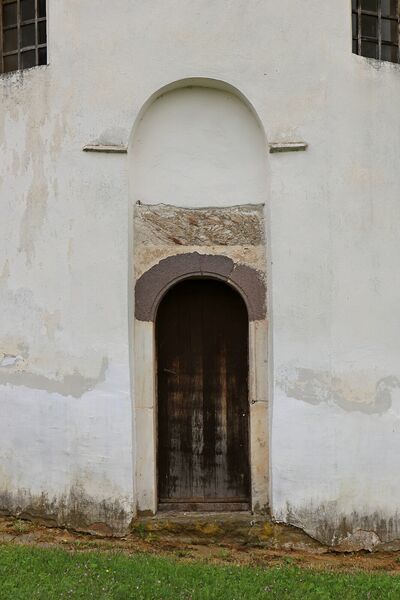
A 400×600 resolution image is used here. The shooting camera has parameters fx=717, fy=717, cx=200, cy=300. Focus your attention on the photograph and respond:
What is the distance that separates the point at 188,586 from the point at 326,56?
15.5ft

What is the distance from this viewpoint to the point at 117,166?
6781 millimetres

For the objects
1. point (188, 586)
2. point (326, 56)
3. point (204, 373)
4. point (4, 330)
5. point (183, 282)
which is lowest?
point (188, 586)

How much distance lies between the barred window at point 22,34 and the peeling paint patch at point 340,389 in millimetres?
4049

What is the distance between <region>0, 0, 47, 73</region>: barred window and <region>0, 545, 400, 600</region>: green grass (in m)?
4.75

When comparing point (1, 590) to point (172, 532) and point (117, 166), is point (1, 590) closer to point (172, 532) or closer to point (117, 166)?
point (172, 532)

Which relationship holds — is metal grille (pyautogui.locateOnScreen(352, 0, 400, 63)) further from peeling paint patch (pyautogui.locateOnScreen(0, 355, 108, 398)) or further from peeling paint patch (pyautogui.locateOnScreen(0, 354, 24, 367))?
peeling paint patch (pyautogui.locateOnScreen(0, 354, 24, 367))

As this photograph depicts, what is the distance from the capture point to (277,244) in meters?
6.67

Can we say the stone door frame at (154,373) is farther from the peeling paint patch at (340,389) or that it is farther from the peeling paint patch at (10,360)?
the peeling paint patch at (10,360)

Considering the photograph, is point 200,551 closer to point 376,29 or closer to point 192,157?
point 192,157

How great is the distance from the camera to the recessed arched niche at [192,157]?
22.8 feet

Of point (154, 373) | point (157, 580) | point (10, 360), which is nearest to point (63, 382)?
point (10, 360)

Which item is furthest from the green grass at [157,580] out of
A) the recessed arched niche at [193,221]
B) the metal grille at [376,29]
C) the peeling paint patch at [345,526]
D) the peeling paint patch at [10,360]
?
the metal grille at [376,29]

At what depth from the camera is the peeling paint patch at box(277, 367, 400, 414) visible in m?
6.59

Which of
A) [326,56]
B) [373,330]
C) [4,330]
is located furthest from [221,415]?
[326,56]
